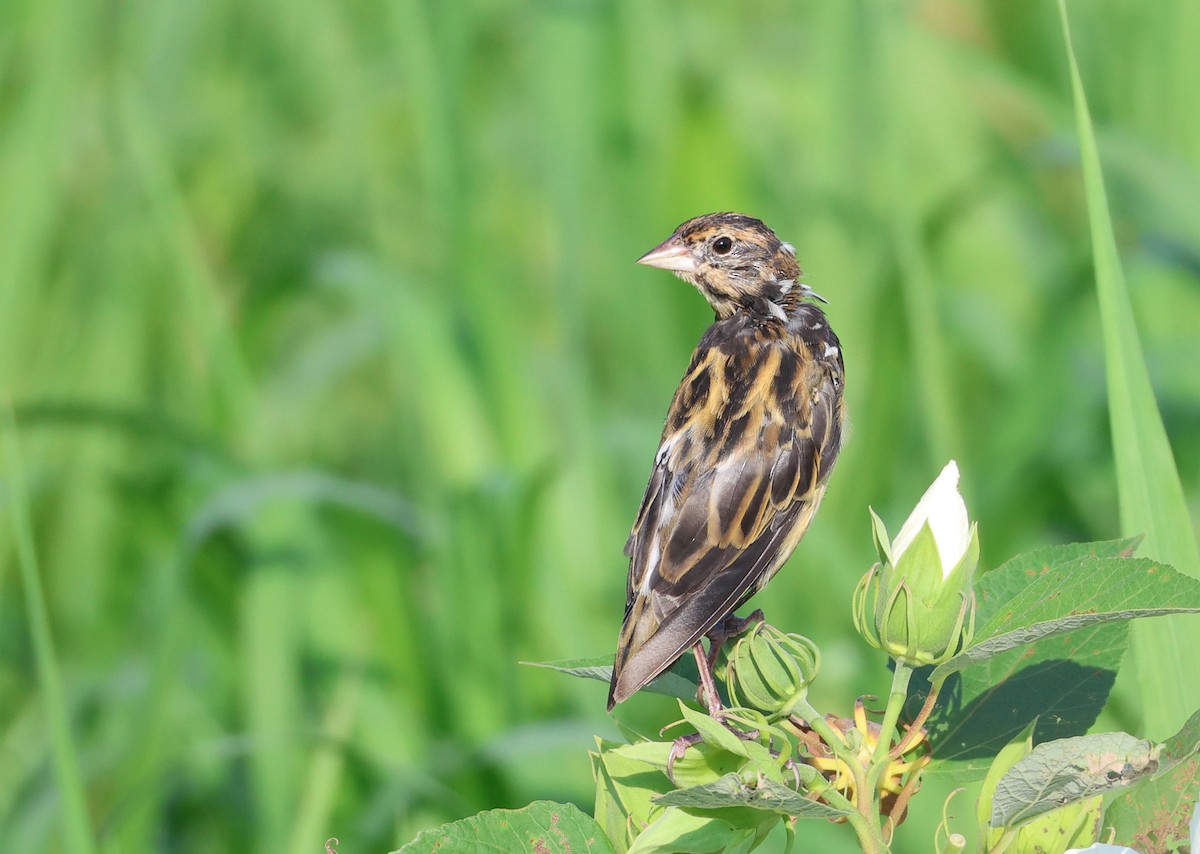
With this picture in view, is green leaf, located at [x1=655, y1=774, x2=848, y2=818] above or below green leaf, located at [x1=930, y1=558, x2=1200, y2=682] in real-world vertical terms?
below

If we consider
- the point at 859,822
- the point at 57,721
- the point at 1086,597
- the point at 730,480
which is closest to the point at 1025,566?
the point at 1086,597

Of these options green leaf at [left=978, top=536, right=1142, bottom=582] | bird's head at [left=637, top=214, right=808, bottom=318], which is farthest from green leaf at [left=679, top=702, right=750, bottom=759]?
bird's head at [left=637, top=214, right=808, bottom=318]

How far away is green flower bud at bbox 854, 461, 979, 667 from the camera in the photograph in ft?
3.82

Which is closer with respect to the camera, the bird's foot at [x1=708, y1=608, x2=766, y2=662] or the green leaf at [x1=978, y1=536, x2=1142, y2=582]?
the green leaf at [x1=978, y1=536, x2=1142, y2=582]

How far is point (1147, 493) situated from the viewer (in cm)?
177

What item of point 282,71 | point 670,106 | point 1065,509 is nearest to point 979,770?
point 1065,509

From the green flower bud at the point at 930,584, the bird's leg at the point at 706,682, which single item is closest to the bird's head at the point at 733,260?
the bird's leg at the point at 706,682

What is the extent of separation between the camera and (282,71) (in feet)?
21.0

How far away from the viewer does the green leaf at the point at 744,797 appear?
40.8 inches

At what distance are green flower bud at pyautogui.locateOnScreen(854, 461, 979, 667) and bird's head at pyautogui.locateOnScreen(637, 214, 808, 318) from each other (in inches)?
48.2

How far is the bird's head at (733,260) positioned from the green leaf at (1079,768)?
1383 millimetres

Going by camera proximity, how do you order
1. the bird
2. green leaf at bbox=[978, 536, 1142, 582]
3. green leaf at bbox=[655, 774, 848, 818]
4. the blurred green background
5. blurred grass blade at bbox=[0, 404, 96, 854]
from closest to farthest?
1. green leaf at bbox=[655, 774, 848, 818]
2. green leaf at bbox=[978, 536, 1142, 582]
3. the bird
4. blurred grass blade at bbox=[0, 404, 96, 854]
5. the blurred green background

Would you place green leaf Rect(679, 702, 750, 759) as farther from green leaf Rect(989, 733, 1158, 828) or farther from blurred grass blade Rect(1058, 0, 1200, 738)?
blurred grass blade Rect(1058, 0, 1200, 738)

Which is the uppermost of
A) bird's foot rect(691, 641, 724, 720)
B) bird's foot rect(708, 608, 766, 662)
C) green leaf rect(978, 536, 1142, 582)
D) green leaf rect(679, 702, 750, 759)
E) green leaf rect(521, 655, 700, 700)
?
green leaf rect(978, 536, 1142, 582)
